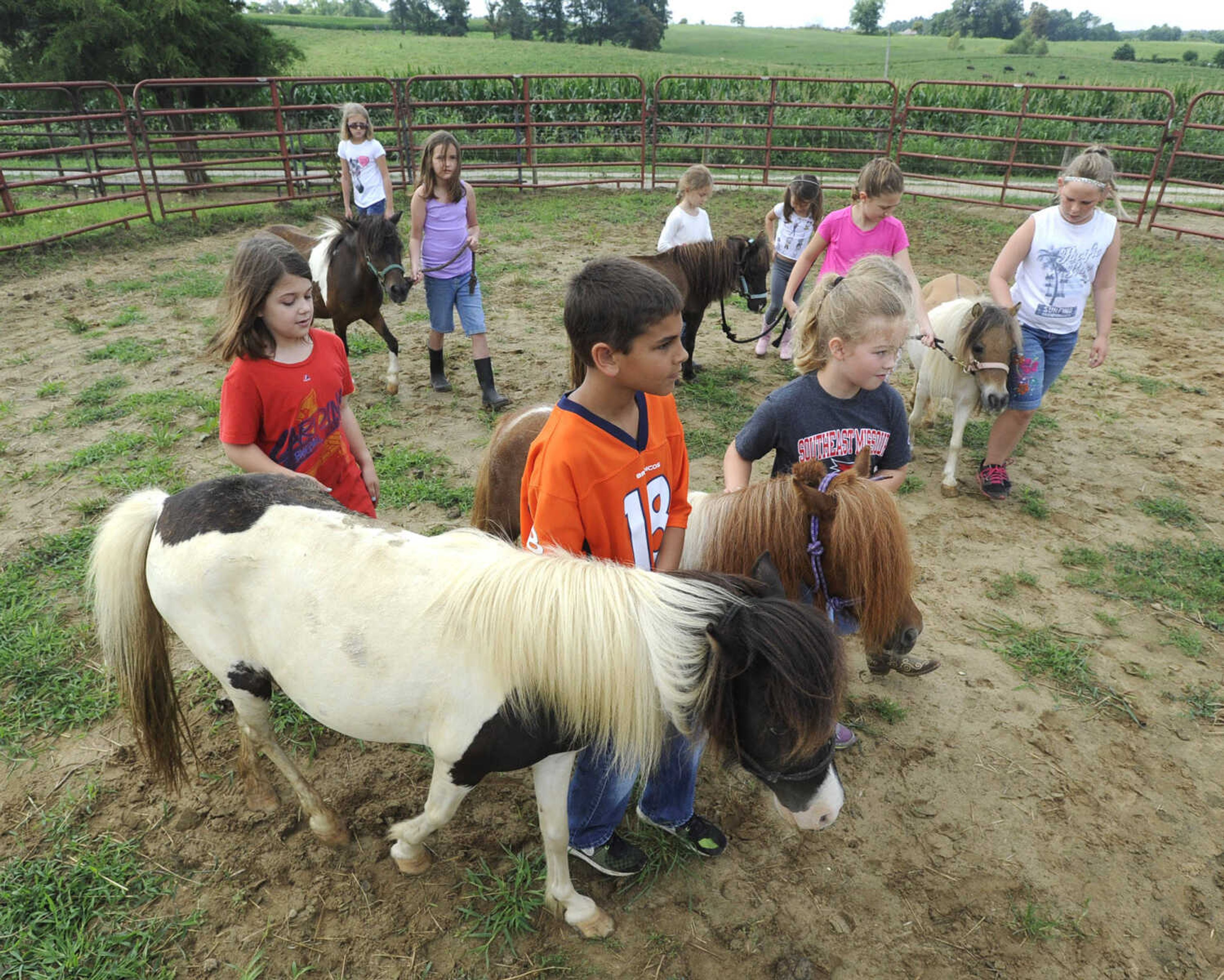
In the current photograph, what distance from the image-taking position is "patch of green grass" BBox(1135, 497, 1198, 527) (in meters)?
4.05

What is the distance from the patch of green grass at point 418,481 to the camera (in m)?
4.04

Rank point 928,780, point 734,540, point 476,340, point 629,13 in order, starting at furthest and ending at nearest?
point 629,13 < point 476,340 < point 928,780 < point 734,540

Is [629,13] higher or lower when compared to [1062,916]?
higher

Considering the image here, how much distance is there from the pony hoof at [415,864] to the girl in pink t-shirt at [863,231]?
3640 mm

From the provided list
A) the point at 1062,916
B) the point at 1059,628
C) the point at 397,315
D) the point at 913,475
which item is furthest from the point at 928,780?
the point at 397,315

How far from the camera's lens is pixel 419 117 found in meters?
20.3

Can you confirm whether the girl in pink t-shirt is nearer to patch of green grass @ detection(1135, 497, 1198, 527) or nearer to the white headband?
the white headband

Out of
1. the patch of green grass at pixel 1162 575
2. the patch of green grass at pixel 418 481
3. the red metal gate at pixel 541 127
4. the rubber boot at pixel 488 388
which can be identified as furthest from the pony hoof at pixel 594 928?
the red metal gate at pixel 541 127

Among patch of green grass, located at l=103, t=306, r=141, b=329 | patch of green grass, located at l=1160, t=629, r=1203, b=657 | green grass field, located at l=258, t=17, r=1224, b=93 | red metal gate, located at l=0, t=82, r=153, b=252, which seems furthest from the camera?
green grass field, located at l=258, t=17, r=1224, b=93

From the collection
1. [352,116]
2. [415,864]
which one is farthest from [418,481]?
[352,116]

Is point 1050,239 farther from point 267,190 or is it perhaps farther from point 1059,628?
point 267,190

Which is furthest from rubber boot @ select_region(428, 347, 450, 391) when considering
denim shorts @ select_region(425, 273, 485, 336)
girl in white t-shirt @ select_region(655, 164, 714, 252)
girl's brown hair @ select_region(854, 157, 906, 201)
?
girl's brown hair @ select_region(854, 157, 906, 201)

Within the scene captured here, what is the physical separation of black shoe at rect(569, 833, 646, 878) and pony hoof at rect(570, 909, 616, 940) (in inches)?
5.2

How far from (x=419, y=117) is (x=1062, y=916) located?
23.4 m
